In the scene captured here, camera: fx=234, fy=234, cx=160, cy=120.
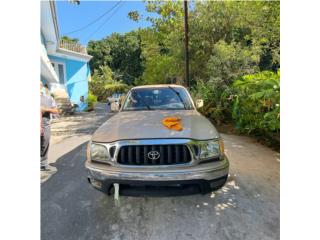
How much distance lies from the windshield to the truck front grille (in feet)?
4.87

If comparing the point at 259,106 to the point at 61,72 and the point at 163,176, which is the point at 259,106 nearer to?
the point at 163,176

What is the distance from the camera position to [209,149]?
2.70 meters

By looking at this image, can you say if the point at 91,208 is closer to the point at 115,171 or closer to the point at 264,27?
the point at 115,171

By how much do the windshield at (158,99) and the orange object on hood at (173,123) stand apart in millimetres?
862

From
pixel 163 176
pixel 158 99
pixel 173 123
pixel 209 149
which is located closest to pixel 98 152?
pixel 163 176

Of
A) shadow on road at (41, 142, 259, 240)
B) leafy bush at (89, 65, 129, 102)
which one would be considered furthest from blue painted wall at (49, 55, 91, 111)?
shadow on road at (41, 142, 259, 240)

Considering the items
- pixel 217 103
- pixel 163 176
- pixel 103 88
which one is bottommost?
pixel 163 176

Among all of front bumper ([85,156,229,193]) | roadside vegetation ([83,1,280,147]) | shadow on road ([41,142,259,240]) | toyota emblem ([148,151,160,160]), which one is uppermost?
roadside vegetation ([83,1,280,147])

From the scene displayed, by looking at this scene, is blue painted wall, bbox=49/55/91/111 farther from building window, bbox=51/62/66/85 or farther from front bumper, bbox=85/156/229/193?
front bumper, bbox=85/156/229/193

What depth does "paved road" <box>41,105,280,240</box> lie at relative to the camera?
2586 mm

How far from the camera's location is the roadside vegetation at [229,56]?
6.12 meters

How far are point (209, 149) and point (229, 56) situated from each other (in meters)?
6.98

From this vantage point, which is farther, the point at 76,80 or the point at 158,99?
the point at 76,80
